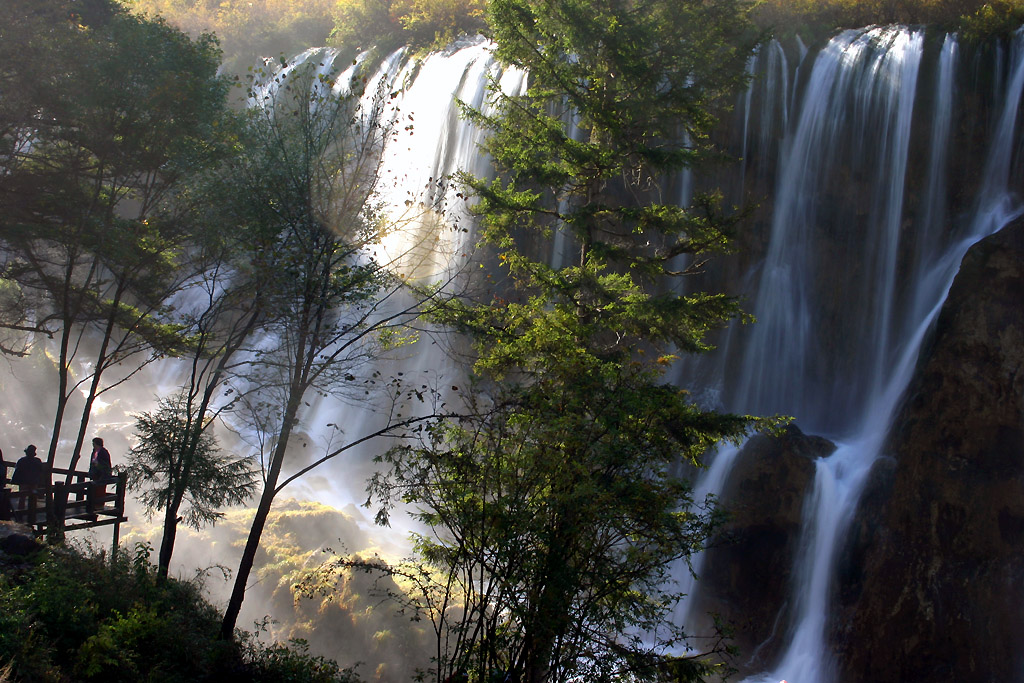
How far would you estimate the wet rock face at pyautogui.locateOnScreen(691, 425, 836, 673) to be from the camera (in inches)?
546

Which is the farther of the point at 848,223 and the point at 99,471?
the point at 848,223

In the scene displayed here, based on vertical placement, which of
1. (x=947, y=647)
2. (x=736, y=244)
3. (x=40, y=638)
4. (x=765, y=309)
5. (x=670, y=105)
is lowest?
(x=40, y=638)

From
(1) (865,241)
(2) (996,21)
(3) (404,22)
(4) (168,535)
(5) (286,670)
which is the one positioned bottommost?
(5) (286,670)

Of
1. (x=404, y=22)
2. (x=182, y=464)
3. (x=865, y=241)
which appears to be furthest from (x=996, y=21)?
(x=404, y=22)

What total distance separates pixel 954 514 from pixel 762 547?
3238 mm

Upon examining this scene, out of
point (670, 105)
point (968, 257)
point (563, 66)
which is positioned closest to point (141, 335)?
point (563, 66)

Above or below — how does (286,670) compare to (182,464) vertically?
below

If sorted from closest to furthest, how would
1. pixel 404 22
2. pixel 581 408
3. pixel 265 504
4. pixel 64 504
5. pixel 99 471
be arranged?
1. pixel 581 408
2. pixel 265 504
3. pixel 64 504
4. pixel 99 471
5. pixel 404 22

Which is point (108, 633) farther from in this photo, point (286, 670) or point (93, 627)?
point (286, 670)

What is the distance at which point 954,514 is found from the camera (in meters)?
13.1

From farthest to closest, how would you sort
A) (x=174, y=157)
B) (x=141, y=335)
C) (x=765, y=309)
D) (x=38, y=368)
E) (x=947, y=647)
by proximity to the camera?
(x=38, y=368) → (x=765, y=309) → (x=141, y=335) → (x=174, y=157) → (x=947, y=647)

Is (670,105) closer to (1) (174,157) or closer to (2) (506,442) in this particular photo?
(2) (506,442)

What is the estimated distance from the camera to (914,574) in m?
12.8

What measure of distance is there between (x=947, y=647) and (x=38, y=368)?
36.5 metres
